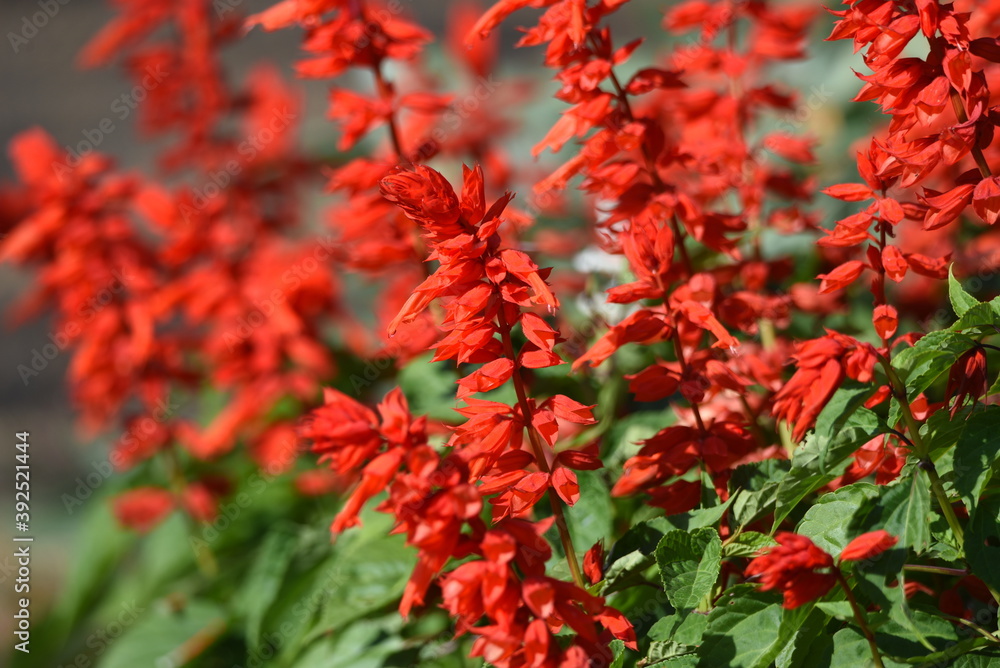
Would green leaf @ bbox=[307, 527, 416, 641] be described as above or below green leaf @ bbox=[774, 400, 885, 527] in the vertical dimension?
below

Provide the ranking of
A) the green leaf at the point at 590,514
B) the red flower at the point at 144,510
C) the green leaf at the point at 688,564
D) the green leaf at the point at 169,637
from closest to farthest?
the green leaf at the point at 688,564 < the green leaf at the point at 590,514 < the green leaf at the point at 169,637 < the red flower at the point at 144,510

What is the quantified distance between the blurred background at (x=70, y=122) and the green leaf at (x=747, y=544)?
979mm

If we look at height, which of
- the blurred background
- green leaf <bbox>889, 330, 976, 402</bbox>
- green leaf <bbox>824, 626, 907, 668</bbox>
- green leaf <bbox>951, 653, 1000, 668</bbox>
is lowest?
green leaf <bbox>951, 653, 1000, 668</bbox>

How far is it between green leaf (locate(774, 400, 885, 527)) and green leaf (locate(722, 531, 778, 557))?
3 centimetres

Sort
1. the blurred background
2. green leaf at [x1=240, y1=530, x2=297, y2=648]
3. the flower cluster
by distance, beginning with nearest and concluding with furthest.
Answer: the flower cluster, green leaf at [x1=240, y1=530, x2=297, y2=648], the blurred background

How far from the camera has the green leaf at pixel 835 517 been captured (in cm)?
85

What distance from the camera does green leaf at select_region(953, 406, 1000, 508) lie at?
2.70ft

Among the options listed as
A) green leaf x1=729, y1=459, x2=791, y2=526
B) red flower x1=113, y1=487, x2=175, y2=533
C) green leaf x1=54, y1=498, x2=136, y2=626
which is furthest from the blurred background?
green leaf x1=729, y1=459, x2=791, y2=526

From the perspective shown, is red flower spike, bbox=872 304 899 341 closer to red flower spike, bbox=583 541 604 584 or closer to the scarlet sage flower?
the scarlet sage flower

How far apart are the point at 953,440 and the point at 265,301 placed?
1486 mm

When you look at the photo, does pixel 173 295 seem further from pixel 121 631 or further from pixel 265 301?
pixel 121 631

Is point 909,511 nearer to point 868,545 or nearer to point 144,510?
point 868,545

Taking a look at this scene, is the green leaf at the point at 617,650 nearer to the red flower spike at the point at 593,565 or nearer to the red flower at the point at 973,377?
the red flower spike at the point at 593,565

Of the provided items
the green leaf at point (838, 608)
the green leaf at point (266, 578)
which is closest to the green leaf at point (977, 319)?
the green leaf at point (838, 608)
